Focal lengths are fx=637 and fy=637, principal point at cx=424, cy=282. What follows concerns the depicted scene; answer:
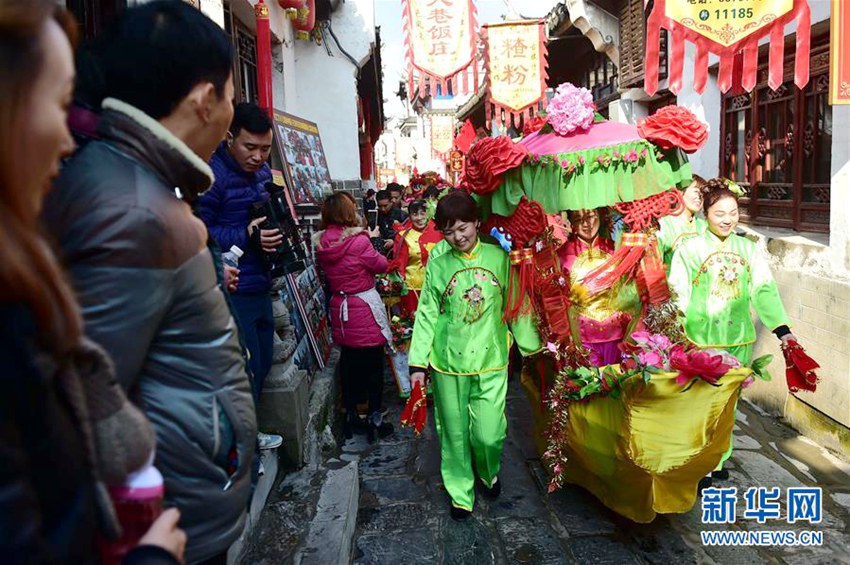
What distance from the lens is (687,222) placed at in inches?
203

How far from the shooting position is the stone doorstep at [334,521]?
2955mm

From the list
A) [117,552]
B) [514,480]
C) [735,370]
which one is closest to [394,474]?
[514,480]

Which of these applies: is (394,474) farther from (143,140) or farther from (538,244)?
(143,140)

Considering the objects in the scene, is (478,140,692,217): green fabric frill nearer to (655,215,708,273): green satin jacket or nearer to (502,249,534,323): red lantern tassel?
(502,249,534,323): red lantern tassel

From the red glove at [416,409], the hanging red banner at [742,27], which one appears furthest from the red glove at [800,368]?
the red glove at [416,409]

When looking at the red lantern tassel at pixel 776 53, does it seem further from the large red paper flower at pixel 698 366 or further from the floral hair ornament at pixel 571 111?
the large red paper flower at pixel 698 366

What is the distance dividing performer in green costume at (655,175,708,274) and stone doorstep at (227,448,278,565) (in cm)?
306

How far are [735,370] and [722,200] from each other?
1551 millimetres

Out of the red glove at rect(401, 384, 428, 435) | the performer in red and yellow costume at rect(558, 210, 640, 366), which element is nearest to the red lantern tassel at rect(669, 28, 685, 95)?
the performer in red and yellow costume at rect(558, 210, 640, 366)

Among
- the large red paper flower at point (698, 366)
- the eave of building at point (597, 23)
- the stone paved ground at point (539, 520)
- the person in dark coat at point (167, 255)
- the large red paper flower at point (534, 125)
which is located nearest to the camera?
the person in dark coat at point (167, 255)

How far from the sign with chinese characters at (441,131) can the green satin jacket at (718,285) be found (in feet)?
81.3

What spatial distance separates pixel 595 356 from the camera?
3912mm

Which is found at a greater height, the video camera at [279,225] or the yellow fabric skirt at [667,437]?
the video camera at [279,225]

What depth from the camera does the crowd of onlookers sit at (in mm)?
823
